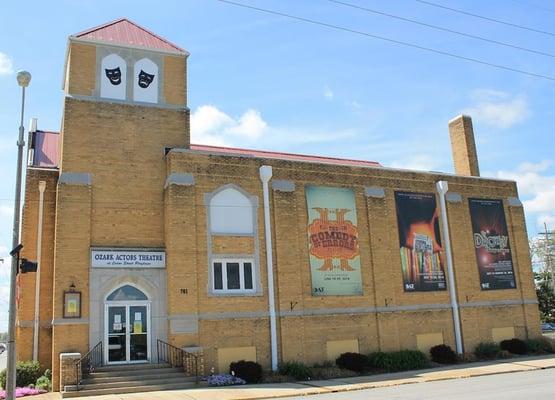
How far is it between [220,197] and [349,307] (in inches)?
288

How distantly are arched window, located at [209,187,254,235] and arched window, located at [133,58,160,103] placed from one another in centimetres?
505

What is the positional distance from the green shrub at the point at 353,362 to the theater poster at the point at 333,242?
2661 millimetres

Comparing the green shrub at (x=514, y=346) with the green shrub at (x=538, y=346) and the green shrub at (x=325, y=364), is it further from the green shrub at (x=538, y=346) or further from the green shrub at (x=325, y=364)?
the green shrub at (x=325, y=364)

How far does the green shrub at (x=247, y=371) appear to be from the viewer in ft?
69.7

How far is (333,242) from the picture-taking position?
84.6 feet

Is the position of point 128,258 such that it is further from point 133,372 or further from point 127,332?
point 133,372

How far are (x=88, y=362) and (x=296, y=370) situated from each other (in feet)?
24.8

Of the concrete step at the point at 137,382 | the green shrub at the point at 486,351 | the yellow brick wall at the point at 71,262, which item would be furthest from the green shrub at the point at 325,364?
the yellow brick wall at the point at 71,262

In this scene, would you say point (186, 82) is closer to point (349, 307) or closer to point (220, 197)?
point (220, 197)

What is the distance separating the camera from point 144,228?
2309 cm

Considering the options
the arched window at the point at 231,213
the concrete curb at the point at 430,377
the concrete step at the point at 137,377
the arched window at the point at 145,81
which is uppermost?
the arched window at the point at 145,81

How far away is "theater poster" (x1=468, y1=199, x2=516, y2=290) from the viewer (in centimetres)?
2945

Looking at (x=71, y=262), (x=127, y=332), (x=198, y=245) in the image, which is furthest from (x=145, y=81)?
(x=127, y=332)

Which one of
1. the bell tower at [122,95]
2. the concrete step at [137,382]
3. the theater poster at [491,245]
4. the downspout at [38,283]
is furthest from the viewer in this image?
the theater poster at [491,245]
